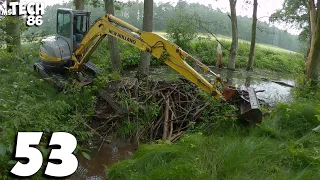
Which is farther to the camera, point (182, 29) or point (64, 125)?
point (182, 29)

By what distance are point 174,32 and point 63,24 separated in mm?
10448

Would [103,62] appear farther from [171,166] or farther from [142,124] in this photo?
[171,166]

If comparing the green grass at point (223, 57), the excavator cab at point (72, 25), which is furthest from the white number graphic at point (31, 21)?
the green grass at point (223, 57)

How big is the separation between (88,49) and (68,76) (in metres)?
1.15

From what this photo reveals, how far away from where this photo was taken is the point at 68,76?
934 cm

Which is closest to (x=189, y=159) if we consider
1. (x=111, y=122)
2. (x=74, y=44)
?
(x=111, y=122)

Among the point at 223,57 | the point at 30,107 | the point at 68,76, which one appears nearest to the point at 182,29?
the point at 223,57

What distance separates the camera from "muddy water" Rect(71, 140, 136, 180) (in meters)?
5.61

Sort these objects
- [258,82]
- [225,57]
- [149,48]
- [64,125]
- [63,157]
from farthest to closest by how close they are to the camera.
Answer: [225,57], [258,82], [149,48], [64,125], [63,157]

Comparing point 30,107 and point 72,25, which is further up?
point 72,25

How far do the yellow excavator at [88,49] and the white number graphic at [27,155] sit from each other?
14.5 feet

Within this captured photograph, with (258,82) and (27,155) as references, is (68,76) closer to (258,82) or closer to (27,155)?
(27,155)

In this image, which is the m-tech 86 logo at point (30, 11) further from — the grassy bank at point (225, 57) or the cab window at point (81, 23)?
the grassy bank at point (225, 57)

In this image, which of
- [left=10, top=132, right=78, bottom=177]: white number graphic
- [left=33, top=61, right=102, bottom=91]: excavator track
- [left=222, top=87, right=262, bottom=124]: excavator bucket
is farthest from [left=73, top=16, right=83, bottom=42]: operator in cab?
[left=10, top=132, right=78, bottom=177]: white number graphic
